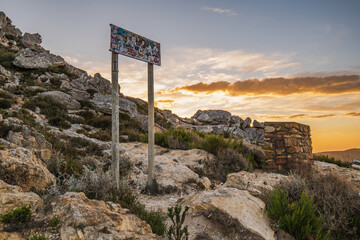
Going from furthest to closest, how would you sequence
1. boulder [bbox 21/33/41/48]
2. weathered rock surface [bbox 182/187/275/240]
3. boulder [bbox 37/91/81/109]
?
boulder [bbox 21/33/41/48]
boulder [bbox 37/91/81/109]
weathered rock surface [bbox 182/187/275/240]

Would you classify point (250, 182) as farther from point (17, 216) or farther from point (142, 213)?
point (17, 216)

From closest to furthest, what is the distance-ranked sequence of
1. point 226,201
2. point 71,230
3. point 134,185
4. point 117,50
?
point 71,230, point 226,201, point 117,50, point 134,185

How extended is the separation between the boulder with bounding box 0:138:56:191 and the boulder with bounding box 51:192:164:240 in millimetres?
1292

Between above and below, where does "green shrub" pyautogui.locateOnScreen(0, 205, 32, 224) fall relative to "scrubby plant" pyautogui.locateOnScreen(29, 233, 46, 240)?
above

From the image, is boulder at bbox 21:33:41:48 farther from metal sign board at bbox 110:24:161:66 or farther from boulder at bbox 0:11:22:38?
metal sign board at bbox 110:24:161:66

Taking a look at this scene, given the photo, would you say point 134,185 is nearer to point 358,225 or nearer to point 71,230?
point 71,230

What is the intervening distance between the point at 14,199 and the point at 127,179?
11.3 feet

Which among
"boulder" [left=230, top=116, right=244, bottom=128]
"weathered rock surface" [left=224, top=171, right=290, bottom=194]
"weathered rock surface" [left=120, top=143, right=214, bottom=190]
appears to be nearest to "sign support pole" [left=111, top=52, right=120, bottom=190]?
"weathered rock surface" [left=120, top=143, right=214, bottom=190]

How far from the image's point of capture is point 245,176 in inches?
259

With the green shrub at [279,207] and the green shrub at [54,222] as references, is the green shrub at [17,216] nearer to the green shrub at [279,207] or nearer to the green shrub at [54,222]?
the green shrub at [54,222]

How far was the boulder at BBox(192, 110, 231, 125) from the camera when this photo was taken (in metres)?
32.6

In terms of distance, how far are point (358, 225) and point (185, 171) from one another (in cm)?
422

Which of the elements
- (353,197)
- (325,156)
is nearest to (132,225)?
(353,197)

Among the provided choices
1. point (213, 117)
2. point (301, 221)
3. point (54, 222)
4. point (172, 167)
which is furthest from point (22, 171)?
point (213, 117)
